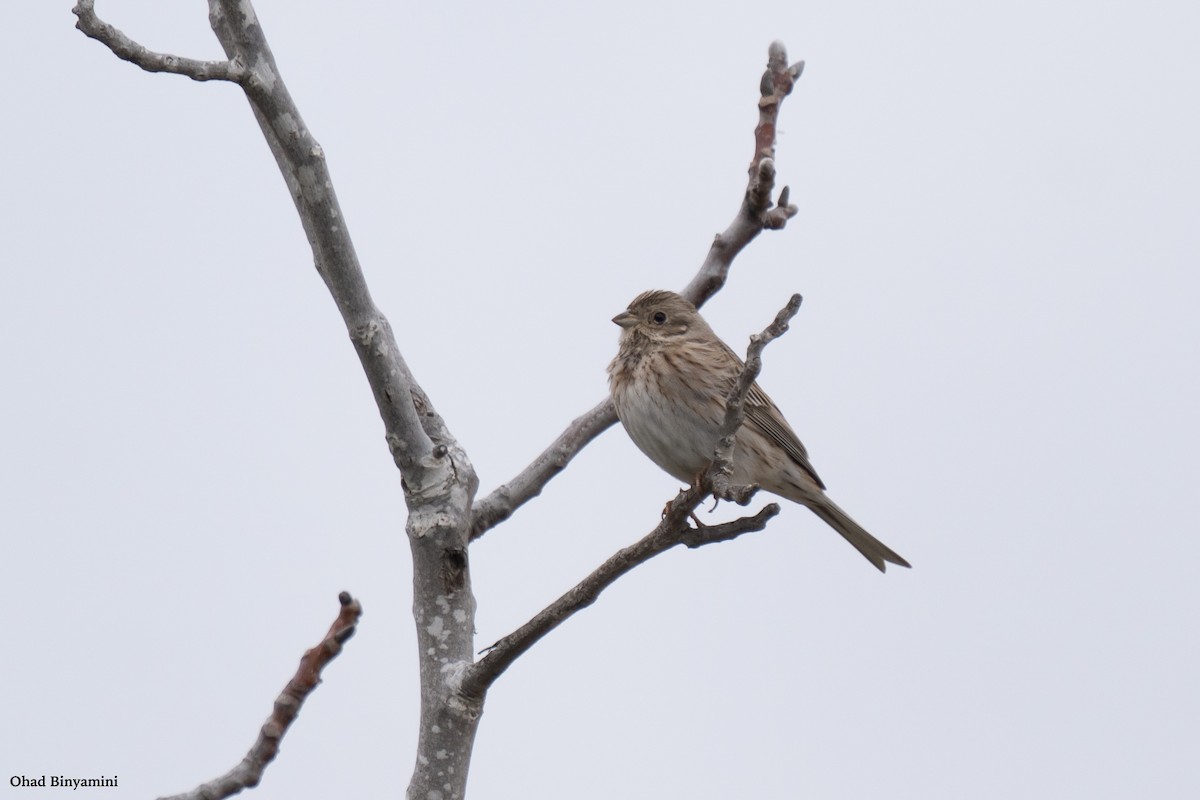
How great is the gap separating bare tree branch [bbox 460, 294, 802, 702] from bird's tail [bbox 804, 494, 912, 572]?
12.0 ft

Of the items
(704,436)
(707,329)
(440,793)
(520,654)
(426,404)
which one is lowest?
(440,793)

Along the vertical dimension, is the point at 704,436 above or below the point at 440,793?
above

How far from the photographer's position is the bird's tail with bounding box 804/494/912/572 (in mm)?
8461

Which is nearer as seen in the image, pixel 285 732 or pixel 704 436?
pixel 285 732

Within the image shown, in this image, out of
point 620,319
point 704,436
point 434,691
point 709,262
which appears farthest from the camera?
point 620,319

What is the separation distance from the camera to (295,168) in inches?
177

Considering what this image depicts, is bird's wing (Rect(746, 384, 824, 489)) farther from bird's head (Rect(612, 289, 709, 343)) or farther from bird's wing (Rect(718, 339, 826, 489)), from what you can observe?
bird's head (Rect(612, 289, 709, 343))

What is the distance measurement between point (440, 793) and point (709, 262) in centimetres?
285

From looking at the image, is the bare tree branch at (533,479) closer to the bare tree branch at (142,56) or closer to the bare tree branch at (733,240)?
→ the bare tree branch at (733,240)

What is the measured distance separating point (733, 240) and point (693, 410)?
148 cm

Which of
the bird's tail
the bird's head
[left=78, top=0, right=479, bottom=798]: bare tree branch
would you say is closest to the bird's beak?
the bird's head

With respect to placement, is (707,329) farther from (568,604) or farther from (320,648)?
(320,648)

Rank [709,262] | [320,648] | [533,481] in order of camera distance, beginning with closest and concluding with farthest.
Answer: [320,648] → [533,481] → [709,262]

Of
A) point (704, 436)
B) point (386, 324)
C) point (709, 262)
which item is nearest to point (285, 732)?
point (386, 324)
